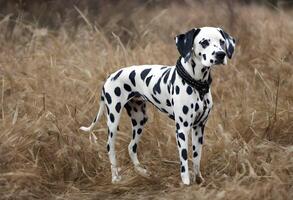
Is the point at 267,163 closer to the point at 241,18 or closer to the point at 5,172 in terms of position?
the point at 5,172

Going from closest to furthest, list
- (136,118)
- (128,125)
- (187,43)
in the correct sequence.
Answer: (187,43) < (136,118) < (128,125)

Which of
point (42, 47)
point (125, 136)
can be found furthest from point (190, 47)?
point (42, 47)

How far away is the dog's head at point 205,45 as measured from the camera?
3387 mm

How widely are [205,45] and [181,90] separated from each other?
281 mm

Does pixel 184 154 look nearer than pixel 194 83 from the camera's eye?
No

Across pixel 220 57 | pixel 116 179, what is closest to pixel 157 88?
pixel 220 57

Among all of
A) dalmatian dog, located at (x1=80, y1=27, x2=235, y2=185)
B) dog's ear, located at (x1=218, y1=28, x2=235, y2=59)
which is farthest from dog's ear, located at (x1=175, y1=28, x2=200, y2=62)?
dog's ear, located at (x1=218, y1=28, x2=235, y2=59)

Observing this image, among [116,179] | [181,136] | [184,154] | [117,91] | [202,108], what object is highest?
[117,91]

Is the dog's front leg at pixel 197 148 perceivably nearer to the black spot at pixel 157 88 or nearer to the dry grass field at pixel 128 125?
the dry grass field at pixel 128 125

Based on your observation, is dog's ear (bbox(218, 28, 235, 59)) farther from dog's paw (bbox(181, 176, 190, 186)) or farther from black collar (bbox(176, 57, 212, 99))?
dog's paw (bbox(181, 176, 190, 186))

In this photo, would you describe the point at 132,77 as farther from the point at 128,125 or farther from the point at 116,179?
the point at 128,125

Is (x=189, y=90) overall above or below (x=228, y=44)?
below

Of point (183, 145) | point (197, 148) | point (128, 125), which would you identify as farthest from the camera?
point (128, 125)

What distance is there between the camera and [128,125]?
14.8 feet
